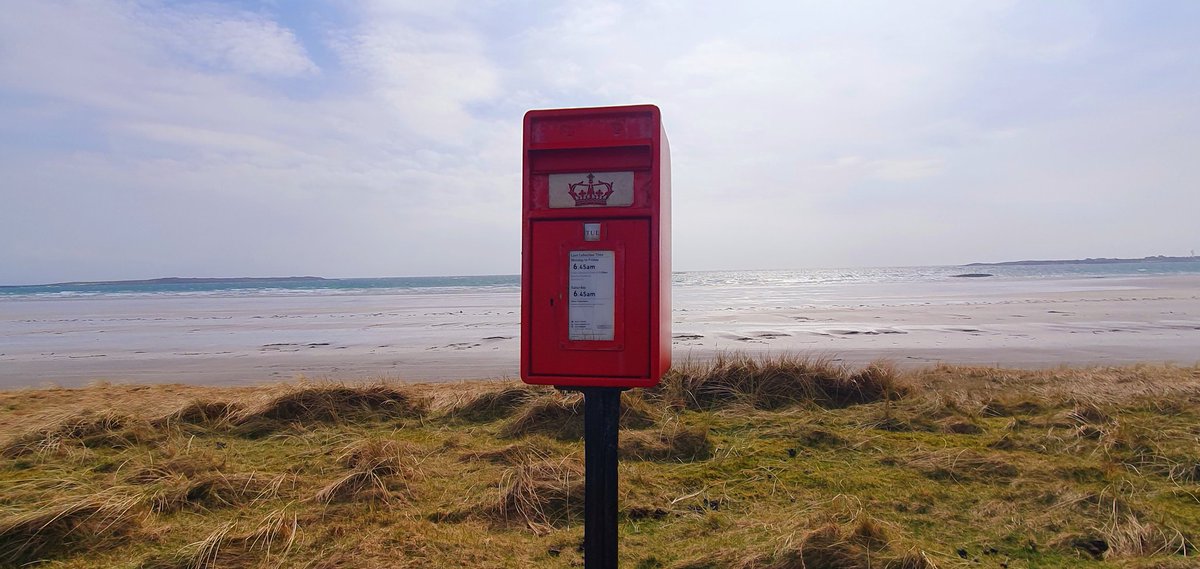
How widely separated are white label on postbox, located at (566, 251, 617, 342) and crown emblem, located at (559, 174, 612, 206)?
0.19 metres

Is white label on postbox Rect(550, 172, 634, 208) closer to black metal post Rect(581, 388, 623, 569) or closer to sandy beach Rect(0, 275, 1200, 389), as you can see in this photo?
black metal post Rect(581, 388, 623, 569)

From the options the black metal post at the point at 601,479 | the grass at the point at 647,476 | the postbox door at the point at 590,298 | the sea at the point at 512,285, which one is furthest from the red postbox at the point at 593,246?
the sea at the point at 512,285

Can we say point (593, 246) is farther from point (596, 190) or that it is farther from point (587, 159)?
point (587, 159)

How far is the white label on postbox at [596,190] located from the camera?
2.54 meters

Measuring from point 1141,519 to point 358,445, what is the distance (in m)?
4.29

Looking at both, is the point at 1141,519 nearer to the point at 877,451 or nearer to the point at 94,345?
the point at 877,451

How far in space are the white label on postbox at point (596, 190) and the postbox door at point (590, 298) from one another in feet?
0.23

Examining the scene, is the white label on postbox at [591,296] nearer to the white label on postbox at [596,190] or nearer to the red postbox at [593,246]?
the red postbox at [593,246]

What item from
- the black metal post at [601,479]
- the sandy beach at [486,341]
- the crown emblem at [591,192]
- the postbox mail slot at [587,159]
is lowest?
the sandy beach at [486,341]

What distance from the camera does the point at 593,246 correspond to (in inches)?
99.7

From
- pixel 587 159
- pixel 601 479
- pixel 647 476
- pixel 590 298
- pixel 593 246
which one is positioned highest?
pixel 587 159

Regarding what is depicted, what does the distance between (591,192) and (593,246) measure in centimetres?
20

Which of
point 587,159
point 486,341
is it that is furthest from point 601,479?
point 486,341

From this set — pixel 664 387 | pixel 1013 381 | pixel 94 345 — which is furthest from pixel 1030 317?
pixel 94 345
